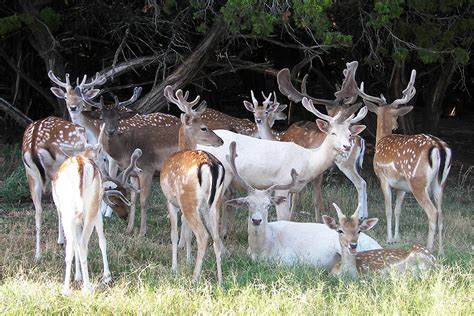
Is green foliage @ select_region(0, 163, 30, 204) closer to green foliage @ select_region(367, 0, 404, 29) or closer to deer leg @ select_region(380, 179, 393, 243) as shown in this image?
deer leg @ select_region(380, 179, 393, 243)

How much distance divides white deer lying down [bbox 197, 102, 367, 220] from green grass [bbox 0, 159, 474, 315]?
701 mm

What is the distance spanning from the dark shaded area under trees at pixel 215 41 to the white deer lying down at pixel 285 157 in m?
1.42

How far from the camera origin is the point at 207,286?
6.32m

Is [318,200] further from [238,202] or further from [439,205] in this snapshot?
[238,202]

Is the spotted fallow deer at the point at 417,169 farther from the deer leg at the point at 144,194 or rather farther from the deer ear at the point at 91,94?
the deer ear at the point at 91,94

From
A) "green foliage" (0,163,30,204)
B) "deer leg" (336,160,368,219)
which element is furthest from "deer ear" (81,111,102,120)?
"deer leg" (336,160,368,219)

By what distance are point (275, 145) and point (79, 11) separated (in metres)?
5.50

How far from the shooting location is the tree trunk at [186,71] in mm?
12266

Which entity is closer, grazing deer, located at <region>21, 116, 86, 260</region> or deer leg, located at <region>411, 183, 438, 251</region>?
grazing deer, located at <region>21, 116, 86, 260</region>

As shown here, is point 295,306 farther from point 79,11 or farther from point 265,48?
point 265,48

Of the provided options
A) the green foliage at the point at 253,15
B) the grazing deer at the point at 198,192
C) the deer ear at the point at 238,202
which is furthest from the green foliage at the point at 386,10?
the grazing deer at the point at 198,192

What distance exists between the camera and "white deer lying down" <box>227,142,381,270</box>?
7844 mm

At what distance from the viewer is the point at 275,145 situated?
923 centimetres

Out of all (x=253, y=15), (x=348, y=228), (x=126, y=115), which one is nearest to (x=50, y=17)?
(x=126, y=115)
